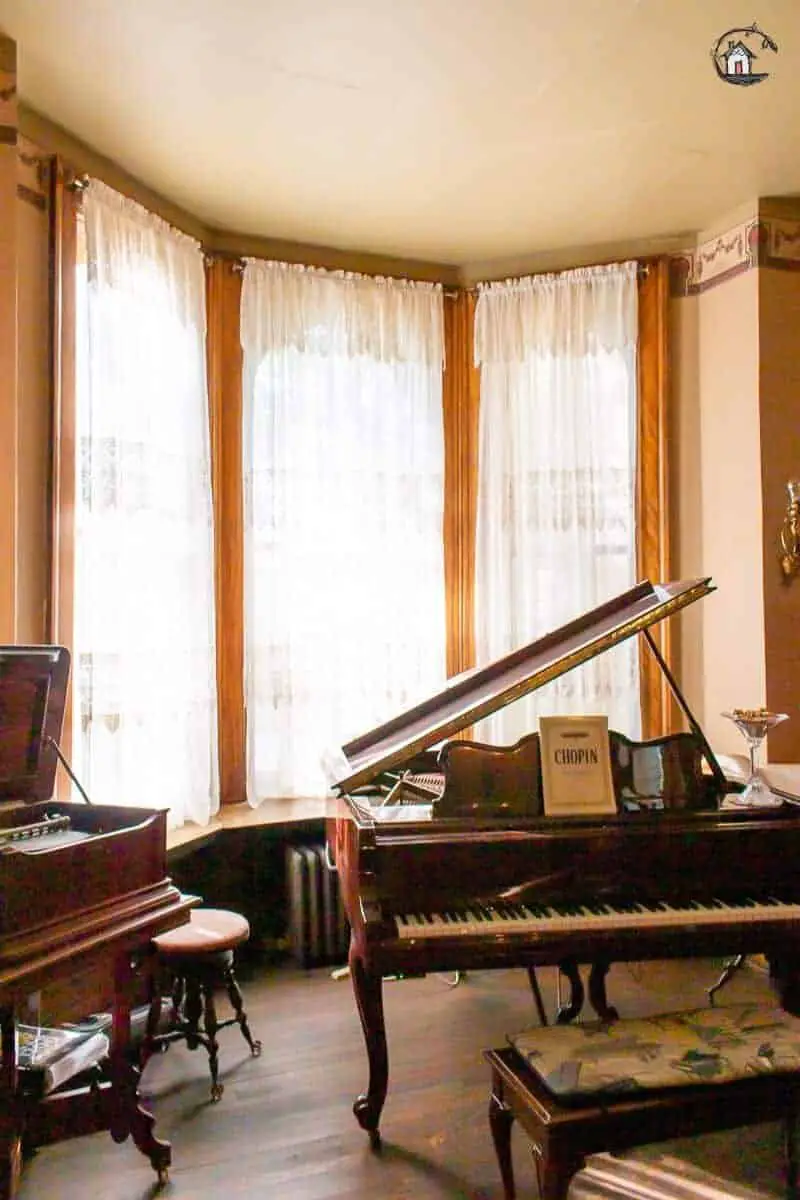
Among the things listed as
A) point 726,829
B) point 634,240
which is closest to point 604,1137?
point 726,829

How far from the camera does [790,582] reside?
409 cm

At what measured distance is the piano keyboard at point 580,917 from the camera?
2.39 metres

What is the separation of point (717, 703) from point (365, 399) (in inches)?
86.0

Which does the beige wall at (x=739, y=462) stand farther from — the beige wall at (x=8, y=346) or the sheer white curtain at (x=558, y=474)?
the beige wall at (x=8, y=346)

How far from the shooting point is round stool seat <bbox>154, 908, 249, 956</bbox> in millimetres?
2945

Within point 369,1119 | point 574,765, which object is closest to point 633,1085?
point 574,765

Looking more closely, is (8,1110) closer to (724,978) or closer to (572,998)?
(572,998)

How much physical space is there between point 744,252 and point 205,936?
3.54 metres

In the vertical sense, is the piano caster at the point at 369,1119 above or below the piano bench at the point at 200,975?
below

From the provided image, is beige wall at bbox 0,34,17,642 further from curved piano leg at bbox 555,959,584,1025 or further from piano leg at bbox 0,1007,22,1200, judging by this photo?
curved piano leg at bbox 555,959,584,1025

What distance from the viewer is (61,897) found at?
2105mm

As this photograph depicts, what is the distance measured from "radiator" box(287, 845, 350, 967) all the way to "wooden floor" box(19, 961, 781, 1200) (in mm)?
222

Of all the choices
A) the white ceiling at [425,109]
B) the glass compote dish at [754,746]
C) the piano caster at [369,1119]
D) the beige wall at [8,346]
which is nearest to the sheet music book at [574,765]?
the glass compote dish at [754,746]

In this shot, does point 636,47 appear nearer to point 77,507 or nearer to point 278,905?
point 77,507
